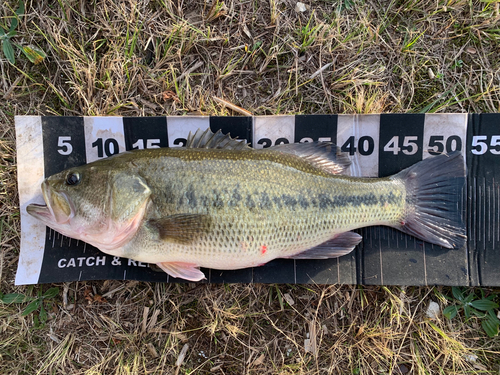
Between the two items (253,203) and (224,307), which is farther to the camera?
(224,307)

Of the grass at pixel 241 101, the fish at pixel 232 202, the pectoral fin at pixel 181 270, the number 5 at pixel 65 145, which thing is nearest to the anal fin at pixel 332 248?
the fish at pixel 232 202

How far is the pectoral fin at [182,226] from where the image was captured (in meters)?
2.05

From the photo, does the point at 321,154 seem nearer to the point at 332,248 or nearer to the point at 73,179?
the point at 332,248

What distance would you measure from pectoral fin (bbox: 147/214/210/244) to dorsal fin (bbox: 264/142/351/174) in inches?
31.2

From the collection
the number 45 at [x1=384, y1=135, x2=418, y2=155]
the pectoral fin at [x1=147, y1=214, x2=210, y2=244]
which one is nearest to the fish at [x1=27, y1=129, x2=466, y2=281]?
the pectoral fin at [x1=147, y1=214, x2=210, y2=244]

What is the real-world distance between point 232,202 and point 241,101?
1050 mm

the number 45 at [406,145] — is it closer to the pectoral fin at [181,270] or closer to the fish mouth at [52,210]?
the pectoral fin at [181,270]

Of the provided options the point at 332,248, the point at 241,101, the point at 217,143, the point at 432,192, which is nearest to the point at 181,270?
the point at 217,143

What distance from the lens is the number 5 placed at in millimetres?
2584

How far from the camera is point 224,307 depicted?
2.55 meters

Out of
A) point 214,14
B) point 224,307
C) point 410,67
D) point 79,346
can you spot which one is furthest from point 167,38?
point 79,346

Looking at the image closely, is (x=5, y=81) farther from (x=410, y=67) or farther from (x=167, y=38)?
(x=410, y=67)

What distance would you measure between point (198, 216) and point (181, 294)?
0.92m

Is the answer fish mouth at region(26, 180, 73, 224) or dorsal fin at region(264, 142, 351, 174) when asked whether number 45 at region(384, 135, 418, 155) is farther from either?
fish mouth at region(26, 180, 73, 224)
